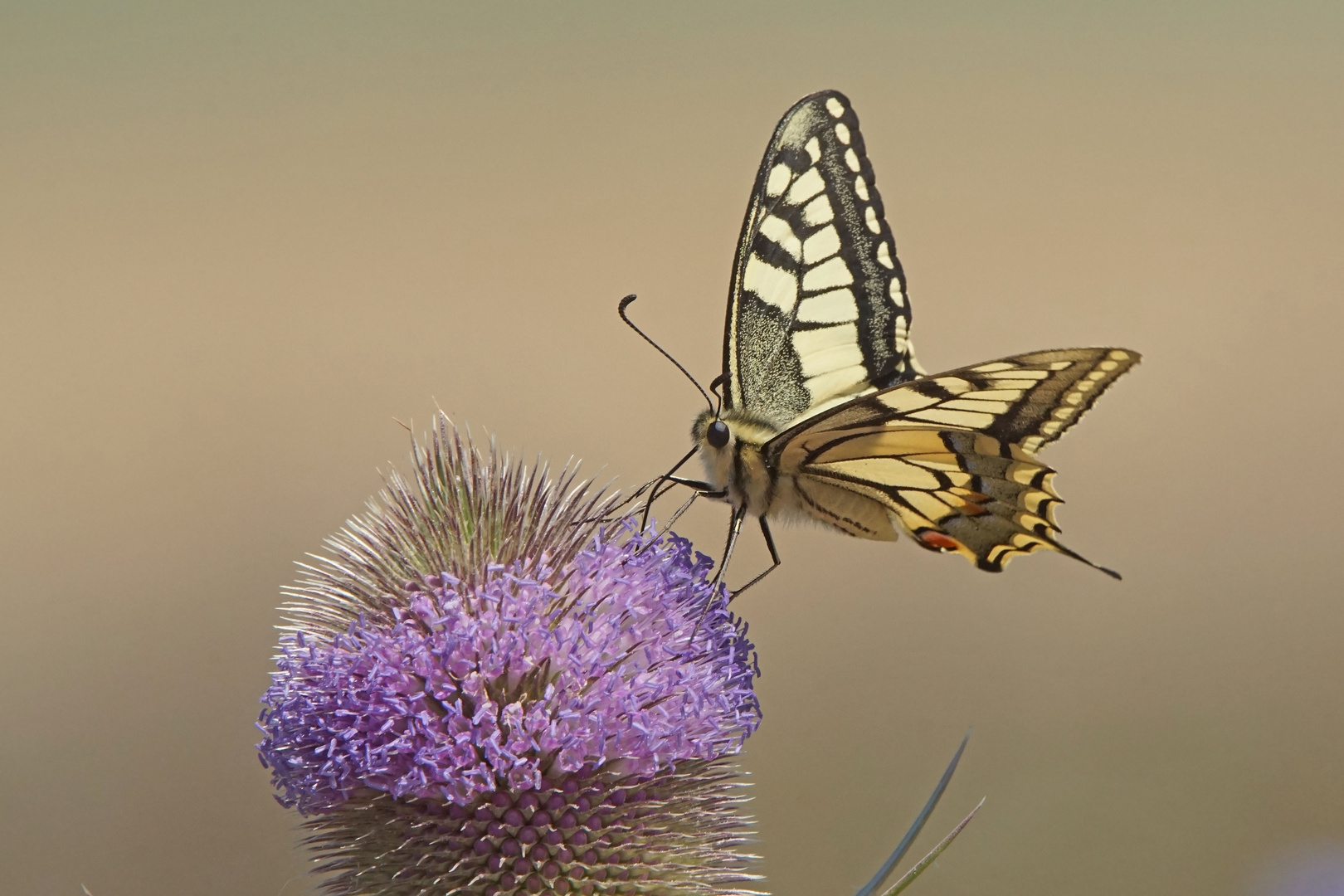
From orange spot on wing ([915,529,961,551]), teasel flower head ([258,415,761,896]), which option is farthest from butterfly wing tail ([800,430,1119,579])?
teasel flower head ([258,415,761,896])

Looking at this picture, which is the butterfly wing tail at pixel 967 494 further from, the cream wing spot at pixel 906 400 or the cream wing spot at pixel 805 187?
the cream wing spot at pixel 805 187

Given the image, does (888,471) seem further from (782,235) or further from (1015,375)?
(782,235)

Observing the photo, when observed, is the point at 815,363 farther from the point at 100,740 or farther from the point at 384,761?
the point at 100,740

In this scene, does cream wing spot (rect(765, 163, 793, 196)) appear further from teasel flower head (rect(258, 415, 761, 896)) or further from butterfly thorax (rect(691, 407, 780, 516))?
teasel flower head (rect(258, 415, 761, 896))

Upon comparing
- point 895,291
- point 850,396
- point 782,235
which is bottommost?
point 850,396

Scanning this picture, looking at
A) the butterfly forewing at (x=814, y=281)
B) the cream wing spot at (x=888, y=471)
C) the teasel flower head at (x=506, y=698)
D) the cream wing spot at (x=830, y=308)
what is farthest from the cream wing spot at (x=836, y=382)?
the teasel flower head at (x=506, y=698)

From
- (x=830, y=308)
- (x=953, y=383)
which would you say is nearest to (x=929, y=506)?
(x=953, y=383)

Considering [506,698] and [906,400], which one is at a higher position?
[906,400]
